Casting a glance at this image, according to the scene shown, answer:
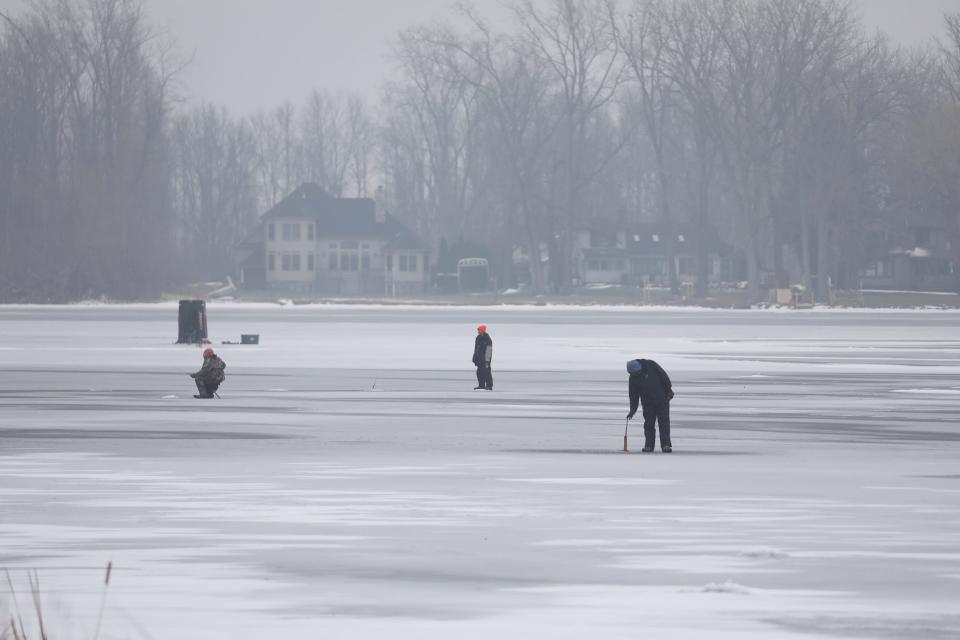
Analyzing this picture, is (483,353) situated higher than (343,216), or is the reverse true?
(343,216)

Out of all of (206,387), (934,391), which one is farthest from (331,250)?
(206,387)

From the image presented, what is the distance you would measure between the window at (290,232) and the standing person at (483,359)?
117 m

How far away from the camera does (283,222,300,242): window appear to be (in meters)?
150

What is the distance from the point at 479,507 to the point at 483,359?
1756 cm

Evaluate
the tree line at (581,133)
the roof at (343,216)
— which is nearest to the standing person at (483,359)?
the tree line at (581,133)

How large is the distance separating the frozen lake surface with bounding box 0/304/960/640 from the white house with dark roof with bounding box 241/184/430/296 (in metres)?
108

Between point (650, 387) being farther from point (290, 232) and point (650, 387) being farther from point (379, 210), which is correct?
point (379, 210)

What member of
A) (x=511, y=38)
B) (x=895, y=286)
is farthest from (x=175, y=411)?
(x=895, y=286)

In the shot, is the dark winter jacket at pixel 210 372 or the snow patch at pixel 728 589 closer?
the snow patch at pixel 728 589

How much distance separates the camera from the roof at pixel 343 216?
150500 mm

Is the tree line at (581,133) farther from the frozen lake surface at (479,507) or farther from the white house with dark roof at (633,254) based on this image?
the frozen lake surface at (479,507)

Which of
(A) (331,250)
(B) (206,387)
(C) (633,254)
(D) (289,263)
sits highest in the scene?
(A) (331,250)

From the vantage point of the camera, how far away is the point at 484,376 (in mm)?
34438

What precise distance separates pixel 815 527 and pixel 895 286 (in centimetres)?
12006
